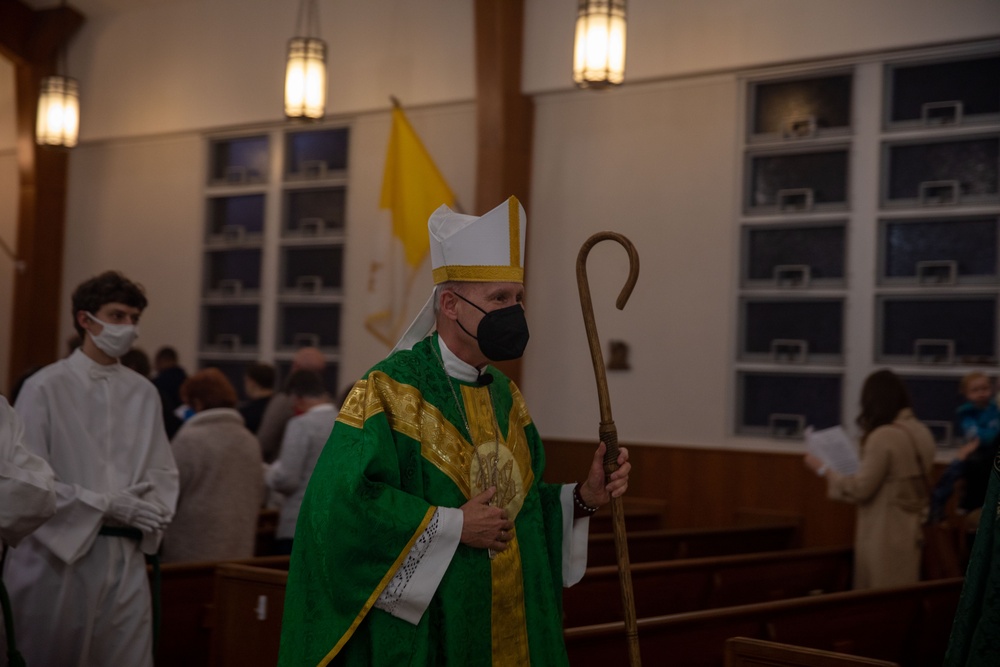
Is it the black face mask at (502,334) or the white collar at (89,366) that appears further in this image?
the white collar at (89,366)

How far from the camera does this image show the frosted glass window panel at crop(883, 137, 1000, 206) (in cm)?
733

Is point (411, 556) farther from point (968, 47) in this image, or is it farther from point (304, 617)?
point (968, 47)

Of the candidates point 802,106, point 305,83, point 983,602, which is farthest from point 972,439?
point 305,83

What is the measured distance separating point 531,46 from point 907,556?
16.3 ft

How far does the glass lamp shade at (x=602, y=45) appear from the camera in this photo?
7262mm

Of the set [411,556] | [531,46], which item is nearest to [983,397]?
[531,46]

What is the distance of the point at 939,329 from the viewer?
24.4 ft

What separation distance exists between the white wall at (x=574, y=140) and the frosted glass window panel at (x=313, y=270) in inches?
8.9

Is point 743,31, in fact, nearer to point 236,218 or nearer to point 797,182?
point 797,182

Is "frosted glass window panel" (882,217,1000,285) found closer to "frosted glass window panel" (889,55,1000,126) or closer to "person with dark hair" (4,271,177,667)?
"frosted glass window panel" (889,55,1000,126)

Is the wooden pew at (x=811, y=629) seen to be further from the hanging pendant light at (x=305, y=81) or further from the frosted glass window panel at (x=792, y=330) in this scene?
the hanging pendant light at (x=305, y=81)

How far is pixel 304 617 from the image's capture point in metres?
2.60

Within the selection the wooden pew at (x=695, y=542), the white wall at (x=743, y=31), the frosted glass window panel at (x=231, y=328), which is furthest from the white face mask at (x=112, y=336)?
the frosted glass window panel at (x=231, y=328)

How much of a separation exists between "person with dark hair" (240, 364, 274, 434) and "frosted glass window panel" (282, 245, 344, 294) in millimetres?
2564
